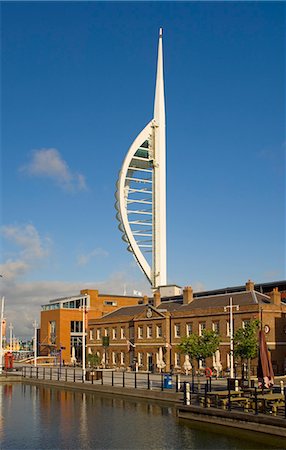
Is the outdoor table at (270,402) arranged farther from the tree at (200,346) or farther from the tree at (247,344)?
the tree at (200,346)

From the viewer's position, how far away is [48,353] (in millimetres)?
104250

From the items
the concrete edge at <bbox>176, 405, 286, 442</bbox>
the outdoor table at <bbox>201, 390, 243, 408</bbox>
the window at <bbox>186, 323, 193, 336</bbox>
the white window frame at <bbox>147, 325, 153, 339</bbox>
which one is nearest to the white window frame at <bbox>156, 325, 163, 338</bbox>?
the white window frame at <bbox>147, 325, 153, 339</bbox>

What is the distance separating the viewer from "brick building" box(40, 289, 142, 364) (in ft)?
332

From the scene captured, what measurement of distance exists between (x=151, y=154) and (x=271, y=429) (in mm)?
89900

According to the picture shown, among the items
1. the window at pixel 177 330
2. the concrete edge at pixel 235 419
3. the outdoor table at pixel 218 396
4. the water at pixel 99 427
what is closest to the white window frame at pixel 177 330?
the window at pixel 177 330

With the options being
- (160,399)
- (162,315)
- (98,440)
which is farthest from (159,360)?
(98,440)

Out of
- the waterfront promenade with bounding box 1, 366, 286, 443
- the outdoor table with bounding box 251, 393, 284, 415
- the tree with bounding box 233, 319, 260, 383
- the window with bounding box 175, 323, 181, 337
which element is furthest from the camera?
the window with bounding box 175, 323, 181, 337

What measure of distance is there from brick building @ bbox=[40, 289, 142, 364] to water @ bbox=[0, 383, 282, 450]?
57056 mm

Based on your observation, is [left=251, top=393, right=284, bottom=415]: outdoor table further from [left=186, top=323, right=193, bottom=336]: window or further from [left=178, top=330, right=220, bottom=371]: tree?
[left=186, top=323, right=193, bottom=336]: window

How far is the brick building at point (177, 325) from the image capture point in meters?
60.3

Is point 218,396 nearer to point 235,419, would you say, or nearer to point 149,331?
point 235,419

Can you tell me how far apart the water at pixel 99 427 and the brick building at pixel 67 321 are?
57056 mm

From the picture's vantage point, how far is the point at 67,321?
4038 inches

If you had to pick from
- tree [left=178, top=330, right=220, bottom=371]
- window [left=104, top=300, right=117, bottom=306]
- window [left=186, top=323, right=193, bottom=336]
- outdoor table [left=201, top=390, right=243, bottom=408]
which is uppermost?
window [left=104, top=300, right=117, bottom=306]
